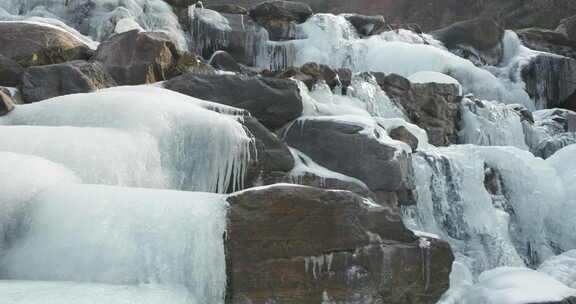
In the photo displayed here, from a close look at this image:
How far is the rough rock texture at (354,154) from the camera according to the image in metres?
6.80

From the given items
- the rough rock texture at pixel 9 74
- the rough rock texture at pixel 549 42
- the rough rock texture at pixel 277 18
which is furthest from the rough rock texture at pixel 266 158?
the rough rock texture at pixel 549 42

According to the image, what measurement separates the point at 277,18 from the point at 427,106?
224 inches

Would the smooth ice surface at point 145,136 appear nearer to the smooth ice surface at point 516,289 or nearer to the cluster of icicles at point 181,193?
the cluster of icicles at point 181,193

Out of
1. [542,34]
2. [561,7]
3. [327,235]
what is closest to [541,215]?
[327,235]

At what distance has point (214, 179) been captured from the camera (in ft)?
19.3

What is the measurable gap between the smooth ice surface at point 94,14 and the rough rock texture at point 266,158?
6382 mm

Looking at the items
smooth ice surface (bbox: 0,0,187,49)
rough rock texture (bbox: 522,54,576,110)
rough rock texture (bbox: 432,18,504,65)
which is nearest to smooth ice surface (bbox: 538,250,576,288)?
smooth ice surface (bbox: 0,0,187,49)

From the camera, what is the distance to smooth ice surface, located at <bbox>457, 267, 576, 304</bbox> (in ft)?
16.0

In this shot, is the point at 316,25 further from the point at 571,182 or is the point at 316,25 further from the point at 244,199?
the point at 244,199

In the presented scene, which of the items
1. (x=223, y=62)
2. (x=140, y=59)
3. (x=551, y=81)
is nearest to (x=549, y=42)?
(x=551, y=81)

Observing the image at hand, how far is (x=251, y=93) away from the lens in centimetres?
729

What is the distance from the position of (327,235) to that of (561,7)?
2374cm

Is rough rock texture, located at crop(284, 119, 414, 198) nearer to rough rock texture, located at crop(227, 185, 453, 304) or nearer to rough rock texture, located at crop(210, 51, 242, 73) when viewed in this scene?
rough rock texture, located at crop(227, 185, 453, 304)

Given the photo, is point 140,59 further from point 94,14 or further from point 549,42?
point 549,42
